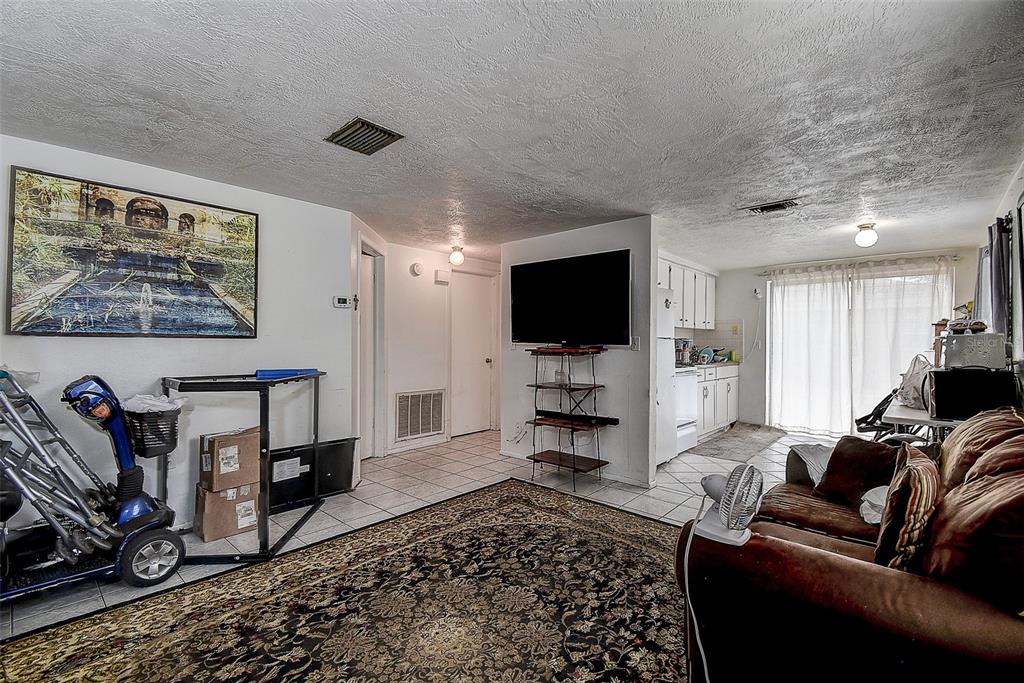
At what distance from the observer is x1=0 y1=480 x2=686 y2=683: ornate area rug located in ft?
5.50

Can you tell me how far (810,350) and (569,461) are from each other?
13.6ft

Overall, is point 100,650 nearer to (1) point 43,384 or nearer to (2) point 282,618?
(2) point 282,618

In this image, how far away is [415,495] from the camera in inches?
139

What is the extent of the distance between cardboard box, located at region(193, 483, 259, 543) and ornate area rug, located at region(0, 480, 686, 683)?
1.82 feet

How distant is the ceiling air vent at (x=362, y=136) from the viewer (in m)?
2.22

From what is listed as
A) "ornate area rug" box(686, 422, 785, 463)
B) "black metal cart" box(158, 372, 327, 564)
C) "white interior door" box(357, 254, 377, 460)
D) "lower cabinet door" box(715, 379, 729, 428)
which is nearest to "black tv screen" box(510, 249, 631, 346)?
"white interior door" box(357, 254, 377, 460)

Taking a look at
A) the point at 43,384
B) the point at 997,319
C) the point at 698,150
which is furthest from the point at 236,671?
the point at 997,319

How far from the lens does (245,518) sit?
9.45ft

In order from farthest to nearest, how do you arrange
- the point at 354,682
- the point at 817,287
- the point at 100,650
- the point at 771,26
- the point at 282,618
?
the point at 817,287 → the point at 282,618 → the point at 100,650 → the point at 354,682 → the point at 771,26

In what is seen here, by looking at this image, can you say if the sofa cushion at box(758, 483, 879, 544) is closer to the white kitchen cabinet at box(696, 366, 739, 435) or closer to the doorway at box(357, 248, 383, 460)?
the white kitchen cabinet at box(696, 366, 739, 435)

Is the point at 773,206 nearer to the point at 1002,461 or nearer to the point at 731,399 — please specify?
the point at 1002,461

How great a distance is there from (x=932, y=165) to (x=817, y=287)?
354cm

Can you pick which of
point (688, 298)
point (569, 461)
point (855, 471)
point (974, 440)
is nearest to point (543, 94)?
point (974, 440)

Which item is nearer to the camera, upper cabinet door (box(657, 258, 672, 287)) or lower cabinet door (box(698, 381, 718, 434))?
upper cabinet door (box(657, 258, 672, 287))
